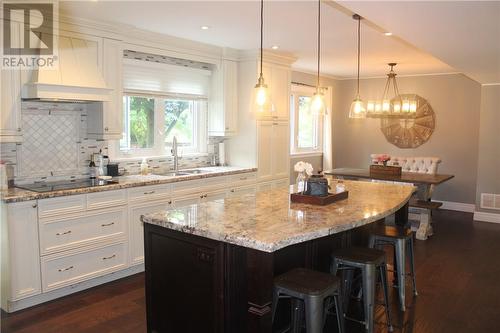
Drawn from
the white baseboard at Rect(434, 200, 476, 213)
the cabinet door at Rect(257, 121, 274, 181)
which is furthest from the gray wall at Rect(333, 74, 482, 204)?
the cabinet door at Rect(257, 121, 274, 181)

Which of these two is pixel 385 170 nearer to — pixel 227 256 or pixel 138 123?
pixel 138 123

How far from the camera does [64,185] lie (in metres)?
3.87

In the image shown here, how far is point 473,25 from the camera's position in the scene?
2.97 metres

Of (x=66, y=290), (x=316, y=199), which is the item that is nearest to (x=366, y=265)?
(x=316, y=199)

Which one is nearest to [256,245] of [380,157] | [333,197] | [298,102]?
[333,197]

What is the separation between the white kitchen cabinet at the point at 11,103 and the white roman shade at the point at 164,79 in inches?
49.1

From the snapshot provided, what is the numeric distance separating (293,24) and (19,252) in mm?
3144

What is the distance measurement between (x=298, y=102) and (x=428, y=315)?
484 centimetres

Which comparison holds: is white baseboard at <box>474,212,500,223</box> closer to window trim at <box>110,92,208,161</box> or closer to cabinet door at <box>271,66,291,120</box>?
cabinet door at <box>271,66,291,120</box>

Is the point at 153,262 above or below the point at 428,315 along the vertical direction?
above

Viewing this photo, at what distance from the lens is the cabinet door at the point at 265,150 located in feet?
18.9

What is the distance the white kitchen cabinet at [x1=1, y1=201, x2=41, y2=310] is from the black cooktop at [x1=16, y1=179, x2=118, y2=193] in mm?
254

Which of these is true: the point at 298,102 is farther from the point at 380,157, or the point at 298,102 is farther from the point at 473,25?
the point at 473,25

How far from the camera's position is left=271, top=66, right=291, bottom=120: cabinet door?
589 centimetres
